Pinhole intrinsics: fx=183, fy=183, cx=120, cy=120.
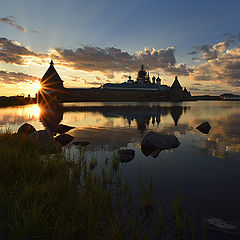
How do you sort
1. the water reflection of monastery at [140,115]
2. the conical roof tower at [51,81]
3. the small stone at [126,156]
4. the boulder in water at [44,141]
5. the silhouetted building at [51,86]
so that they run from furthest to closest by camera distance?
the conical roof tower at [51,81] < the silhouetted building at [51,86] < the water reflection of monastery at [140,115] < the boulder in water at [44,141] < the small stone at [126,156]

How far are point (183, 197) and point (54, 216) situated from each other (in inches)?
129

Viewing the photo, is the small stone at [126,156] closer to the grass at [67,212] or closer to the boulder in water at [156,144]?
the boulder in water at [156,144]

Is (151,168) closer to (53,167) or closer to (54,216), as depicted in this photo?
(53,167)

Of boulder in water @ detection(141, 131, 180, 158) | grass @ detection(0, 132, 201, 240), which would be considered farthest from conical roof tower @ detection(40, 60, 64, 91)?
grass @ detection(0, 132, 201, 240)

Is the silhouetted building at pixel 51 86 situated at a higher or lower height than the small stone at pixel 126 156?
higher

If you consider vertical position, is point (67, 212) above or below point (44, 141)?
below

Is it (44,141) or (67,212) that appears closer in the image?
(67,212)

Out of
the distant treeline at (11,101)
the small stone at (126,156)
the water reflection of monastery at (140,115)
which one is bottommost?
the small stone at (126,156)

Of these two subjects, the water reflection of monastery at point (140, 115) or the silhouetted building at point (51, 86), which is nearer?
the water reflection of monastery at point (140, 115)

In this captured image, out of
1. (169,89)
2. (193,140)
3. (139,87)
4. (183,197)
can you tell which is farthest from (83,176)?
(169,89)

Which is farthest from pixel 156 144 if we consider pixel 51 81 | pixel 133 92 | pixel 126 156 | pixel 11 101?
pixel 133 92

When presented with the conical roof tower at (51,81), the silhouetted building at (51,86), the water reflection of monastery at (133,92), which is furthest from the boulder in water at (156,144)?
the water reflection of monastery at (133,92)

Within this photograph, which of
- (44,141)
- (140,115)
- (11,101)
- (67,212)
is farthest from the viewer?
(11,101)

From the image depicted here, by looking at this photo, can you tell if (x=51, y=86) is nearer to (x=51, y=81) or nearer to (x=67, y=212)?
(x=51, y=81)
